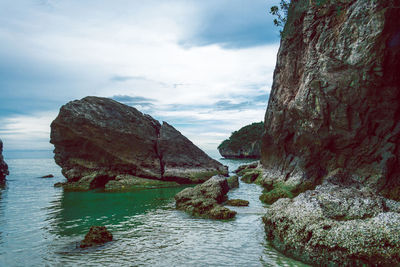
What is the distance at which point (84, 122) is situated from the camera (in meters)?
29.8

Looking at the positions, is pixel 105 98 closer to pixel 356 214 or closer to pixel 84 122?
pixel 84 122

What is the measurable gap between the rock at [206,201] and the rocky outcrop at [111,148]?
Answer: 1039cm

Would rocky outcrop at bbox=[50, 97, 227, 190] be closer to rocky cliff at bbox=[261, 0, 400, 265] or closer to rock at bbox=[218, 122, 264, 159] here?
rocky cliff at bbox=[261, 0, 400, 265]

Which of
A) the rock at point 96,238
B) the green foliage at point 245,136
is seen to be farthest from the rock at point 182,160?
the green foliage at point 245,136

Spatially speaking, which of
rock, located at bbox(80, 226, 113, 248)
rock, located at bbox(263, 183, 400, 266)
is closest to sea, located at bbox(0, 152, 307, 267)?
rock, located at bbox(80, 226, 113, 248)

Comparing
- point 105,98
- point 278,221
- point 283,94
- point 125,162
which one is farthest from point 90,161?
point 278,221

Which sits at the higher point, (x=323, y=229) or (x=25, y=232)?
(x=323, y=229)

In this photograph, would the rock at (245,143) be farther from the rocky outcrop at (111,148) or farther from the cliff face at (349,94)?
the cliff face at (349,94)

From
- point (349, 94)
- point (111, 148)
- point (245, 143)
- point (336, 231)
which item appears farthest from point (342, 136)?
point (245, 143)

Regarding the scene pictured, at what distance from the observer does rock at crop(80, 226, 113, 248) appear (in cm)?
1067

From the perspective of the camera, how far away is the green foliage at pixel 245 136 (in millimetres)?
100300

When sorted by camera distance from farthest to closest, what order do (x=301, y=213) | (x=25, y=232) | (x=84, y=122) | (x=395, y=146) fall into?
(x=84, y=122)
(x=395, y=146)
(x=25, y=232)
(x=301, y=213)

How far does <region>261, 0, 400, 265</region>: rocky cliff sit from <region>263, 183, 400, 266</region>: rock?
0.09ft

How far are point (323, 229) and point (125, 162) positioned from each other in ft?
81.4
